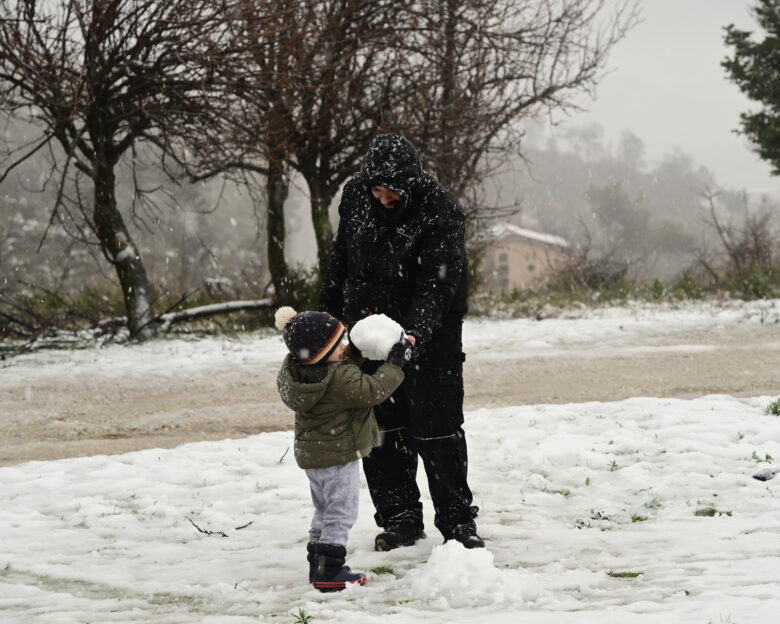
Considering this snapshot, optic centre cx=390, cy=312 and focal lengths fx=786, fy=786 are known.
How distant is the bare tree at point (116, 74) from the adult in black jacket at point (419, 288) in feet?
24.2

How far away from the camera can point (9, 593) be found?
11.3 feet

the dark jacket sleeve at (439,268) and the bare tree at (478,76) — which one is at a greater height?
the bare tree at (478,76)

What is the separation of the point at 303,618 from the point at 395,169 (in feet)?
6.38

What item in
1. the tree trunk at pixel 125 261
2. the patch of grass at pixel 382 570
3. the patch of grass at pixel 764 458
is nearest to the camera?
the patch of grass at pixel 382 570

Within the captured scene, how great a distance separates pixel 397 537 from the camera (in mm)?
3906

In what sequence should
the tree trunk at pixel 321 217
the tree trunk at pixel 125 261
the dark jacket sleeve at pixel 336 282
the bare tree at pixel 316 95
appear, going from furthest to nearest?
the tree trunk at pixel 321 217 → the tree trunk at pixel 125 261 → the bare tree at pixel 316 95 → the dark jacket sleeve at pixel 336 282

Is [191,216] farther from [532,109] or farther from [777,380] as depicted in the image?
[777,380]

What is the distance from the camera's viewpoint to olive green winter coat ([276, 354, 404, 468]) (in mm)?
3312

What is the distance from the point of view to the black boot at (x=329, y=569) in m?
3.35

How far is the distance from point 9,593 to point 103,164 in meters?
9.21

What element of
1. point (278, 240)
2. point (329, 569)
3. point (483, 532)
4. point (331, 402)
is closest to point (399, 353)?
point (331, 402)

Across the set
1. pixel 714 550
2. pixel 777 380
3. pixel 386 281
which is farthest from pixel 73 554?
pixel 777 380

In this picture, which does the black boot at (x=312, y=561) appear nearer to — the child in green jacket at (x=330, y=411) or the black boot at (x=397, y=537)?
the child in green jacket at (x=330, y=411)

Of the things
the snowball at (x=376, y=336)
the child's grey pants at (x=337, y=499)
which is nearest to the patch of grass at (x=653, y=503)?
the child's grey pants at (x=337, y=499)
